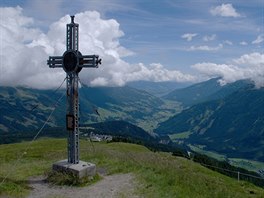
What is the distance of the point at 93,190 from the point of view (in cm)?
2738

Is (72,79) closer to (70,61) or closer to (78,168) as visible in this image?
(70,61)

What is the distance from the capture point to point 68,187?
28.6 metres

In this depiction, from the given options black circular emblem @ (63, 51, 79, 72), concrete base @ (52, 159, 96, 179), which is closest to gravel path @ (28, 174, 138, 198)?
concrete base @ (52, 159, 96, 179)

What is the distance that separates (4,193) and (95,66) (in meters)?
12.3

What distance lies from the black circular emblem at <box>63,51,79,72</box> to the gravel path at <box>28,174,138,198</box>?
9.79 m

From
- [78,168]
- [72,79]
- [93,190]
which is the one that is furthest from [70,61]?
[93,190]

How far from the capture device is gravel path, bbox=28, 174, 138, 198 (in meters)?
26.0

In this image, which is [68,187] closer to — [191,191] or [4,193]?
[4,193]

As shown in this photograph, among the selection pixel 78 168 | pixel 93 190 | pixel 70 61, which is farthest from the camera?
pixel 70 61

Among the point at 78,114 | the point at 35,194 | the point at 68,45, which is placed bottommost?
the point at 35,194

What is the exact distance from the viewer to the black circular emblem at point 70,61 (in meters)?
32.1

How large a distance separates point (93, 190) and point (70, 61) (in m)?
11.5

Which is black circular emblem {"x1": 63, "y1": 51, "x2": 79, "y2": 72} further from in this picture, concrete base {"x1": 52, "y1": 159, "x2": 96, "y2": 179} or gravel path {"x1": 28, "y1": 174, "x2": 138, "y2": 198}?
gravel path {"x1": 28, "y1": 174, "x2": 138, "y2": 198}

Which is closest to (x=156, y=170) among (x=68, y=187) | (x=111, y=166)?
(x=111, y=166)
